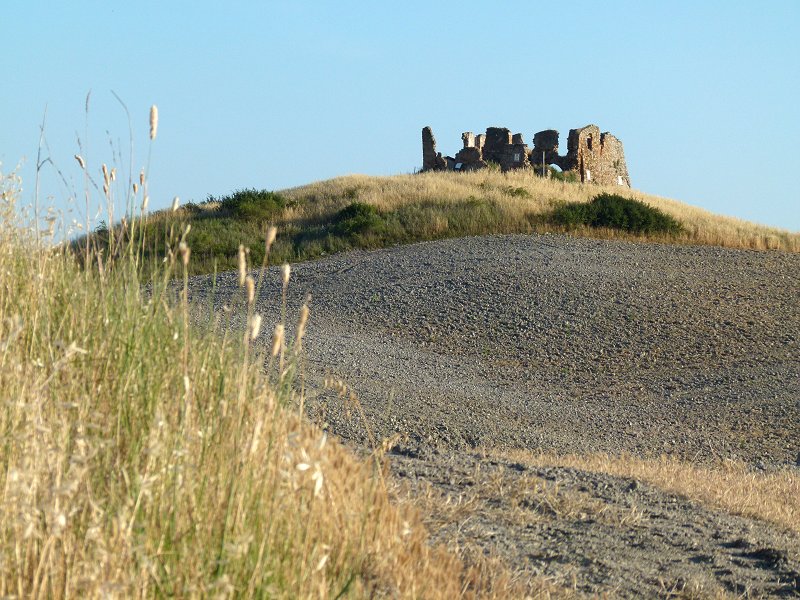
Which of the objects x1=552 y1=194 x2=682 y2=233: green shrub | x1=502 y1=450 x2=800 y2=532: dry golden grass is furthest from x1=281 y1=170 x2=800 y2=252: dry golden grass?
x1=502 y1=450 x2=800 y2=532: dry golden grass

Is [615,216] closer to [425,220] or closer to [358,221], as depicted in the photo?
[425,220]

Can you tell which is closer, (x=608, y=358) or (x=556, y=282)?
(x=608, y=358)

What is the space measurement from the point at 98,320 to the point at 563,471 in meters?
2.75

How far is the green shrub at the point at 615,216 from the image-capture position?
1903 cm

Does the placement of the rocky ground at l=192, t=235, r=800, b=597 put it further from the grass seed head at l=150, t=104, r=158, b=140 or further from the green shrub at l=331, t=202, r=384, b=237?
the green shrub at l=331, t=202, r=384, b=237

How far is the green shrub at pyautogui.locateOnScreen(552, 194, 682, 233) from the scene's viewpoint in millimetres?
19031

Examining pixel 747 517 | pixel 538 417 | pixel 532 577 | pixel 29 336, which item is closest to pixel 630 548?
pixel 532 577

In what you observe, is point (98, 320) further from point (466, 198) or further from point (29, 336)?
point (466, 198)

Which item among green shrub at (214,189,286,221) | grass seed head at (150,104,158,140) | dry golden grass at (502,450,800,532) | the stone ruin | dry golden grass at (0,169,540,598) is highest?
the stone ruin

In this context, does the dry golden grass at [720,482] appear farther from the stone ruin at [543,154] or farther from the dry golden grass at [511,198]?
the stone ruin at [543,154]

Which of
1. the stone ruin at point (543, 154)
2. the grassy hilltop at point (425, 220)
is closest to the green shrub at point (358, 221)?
the grassy hilltop at point (425, 220)

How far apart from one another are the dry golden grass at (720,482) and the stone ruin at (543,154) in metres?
22.6

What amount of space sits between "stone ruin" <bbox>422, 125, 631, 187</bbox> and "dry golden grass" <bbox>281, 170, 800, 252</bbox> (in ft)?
14.8

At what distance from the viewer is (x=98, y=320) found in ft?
11.4
